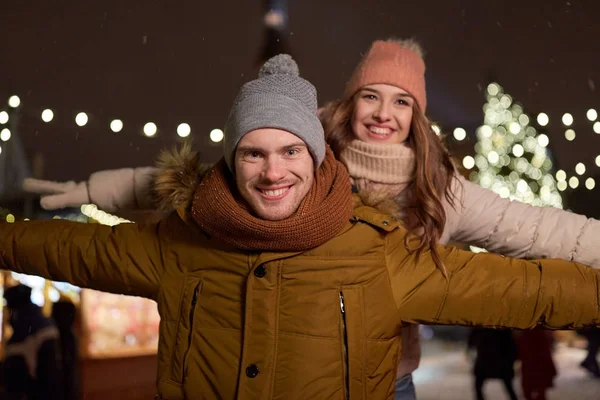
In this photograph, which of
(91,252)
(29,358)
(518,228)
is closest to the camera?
(91,252)

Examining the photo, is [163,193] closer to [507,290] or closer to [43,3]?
[507,290]

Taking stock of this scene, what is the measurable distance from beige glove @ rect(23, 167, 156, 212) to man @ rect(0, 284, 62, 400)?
250cm

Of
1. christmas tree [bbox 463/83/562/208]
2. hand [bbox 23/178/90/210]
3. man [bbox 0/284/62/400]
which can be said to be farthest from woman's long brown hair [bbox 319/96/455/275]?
christmas tree [bbox 463/83/562/208]

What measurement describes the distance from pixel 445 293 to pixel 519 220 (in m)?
0.63

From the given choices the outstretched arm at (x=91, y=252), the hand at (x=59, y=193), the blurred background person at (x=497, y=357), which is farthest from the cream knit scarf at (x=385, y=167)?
the blurred background person at (x=497, y=357)

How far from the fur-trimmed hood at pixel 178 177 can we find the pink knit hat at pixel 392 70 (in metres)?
0.81

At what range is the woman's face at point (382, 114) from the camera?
2.93m

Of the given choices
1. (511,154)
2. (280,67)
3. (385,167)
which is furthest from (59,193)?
(511,154)

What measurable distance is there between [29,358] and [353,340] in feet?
13.8

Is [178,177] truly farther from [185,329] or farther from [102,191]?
[102,191]

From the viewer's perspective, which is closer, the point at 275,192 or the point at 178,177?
the point at 275,192

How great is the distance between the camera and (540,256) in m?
2.75

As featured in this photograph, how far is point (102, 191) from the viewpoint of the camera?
3.30 meters

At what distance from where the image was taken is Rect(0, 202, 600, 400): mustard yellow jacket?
226cm
